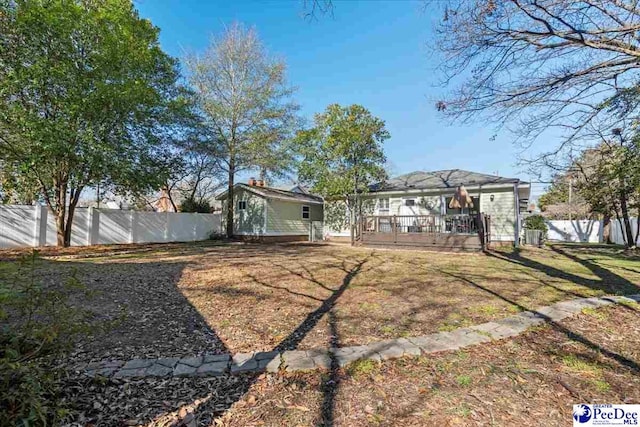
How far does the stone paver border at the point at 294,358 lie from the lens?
2572mm

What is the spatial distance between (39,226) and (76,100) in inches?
211

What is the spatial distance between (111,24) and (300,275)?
1095 cm

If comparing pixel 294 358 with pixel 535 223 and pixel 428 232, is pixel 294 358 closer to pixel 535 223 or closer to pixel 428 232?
pixel 428 232

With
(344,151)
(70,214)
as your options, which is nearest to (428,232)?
(344,151)

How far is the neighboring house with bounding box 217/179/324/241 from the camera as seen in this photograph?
55.4ft

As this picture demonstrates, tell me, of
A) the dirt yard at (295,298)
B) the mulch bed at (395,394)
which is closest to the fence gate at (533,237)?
the dirt yard at (295,298)

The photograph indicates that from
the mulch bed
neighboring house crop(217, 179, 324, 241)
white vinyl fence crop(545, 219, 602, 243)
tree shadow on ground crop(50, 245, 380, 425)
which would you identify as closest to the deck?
neighboring house crop(217, 179, 324, 241)

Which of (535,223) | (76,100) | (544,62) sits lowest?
(535,223)

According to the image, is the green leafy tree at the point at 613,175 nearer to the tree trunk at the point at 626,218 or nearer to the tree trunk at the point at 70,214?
the tree trunk at the point at 626,218

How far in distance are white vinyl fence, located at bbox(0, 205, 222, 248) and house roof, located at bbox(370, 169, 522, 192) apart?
10.0 m

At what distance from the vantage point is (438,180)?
15383mm

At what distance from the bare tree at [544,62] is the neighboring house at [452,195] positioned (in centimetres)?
568

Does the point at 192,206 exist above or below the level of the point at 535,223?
above

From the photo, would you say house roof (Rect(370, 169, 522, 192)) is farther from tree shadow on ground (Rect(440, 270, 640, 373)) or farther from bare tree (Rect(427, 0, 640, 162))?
tree shadow on ground (Rect(440, 270, 640, 373))
